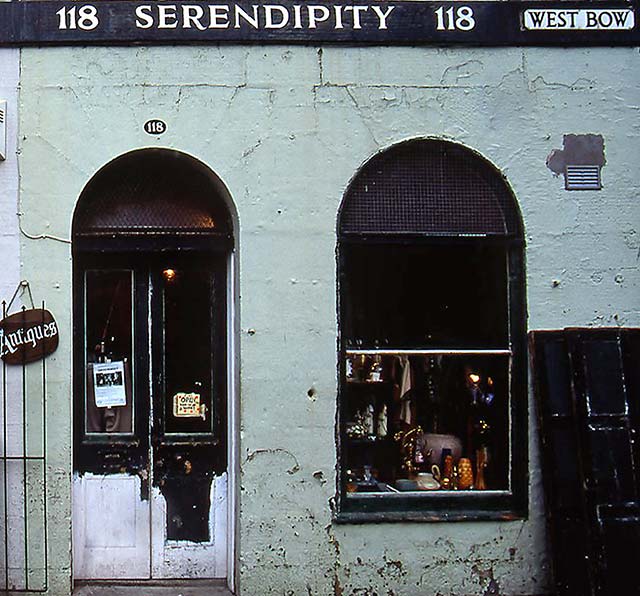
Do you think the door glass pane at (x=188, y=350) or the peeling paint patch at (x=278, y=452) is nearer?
the peeling paint patch at (x=278, y=452)

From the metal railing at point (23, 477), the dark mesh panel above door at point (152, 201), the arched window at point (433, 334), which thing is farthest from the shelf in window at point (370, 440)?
the metal railing at point (23, 477)

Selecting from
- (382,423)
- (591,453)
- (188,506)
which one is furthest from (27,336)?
(591,453)

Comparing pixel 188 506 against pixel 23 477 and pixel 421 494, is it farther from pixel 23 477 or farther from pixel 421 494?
pixel 421 494

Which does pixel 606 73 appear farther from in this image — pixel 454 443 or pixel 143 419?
pixel 143 419

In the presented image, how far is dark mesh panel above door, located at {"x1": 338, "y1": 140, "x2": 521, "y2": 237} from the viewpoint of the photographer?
7441 millimetres

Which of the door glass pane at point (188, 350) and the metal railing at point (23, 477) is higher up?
the door glass pane at point (188, 350)

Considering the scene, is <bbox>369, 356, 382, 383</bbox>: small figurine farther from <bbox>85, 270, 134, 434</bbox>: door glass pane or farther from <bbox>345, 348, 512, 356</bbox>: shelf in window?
<bbox>85, 270, 134, 434</bbox>: door glass pane

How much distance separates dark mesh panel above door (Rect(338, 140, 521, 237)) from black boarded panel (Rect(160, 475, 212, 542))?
237cm

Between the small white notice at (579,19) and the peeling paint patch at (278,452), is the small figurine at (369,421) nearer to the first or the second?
the peeling paint patch at (278,452)

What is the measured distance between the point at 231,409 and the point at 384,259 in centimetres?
161

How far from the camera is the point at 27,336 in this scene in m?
7.09

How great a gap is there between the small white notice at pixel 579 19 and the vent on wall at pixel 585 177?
104cm

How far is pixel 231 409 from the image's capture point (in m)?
7.50

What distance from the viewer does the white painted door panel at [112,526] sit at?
7.42 metres
